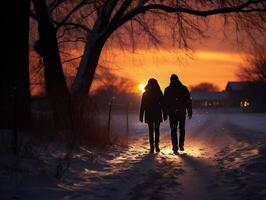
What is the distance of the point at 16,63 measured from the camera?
1222 cm

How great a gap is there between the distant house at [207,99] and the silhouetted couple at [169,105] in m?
135

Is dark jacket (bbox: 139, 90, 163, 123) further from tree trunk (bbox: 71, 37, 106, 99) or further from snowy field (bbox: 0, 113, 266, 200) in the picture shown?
tree trunk (bbox: 71, 37, 106, 99)

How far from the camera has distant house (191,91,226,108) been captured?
14712 cm

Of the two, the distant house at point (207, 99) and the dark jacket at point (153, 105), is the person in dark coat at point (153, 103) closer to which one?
the dark jacket at point (153, 105)

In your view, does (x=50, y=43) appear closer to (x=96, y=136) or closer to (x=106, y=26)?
(x=106, y=26)

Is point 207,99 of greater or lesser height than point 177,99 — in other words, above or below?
below

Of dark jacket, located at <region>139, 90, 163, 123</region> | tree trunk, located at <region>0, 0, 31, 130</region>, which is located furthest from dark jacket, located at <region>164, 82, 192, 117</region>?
tree trunk, located at <region>0, 0, 31, 130</region>

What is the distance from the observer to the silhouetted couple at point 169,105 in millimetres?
12883

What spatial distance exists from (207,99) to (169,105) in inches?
5413

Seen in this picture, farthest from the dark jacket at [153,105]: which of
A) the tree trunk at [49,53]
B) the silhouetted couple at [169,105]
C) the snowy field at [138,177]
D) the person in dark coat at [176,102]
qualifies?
the tree trunk at [49,53]

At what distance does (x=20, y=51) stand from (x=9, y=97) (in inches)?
47.6

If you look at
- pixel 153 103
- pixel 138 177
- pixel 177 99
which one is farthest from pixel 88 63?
pixel 138 177

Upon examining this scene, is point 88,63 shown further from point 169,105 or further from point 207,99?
point 207,99

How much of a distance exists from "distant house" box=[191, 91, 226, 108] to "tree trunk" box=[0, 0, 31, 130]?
136453mm
